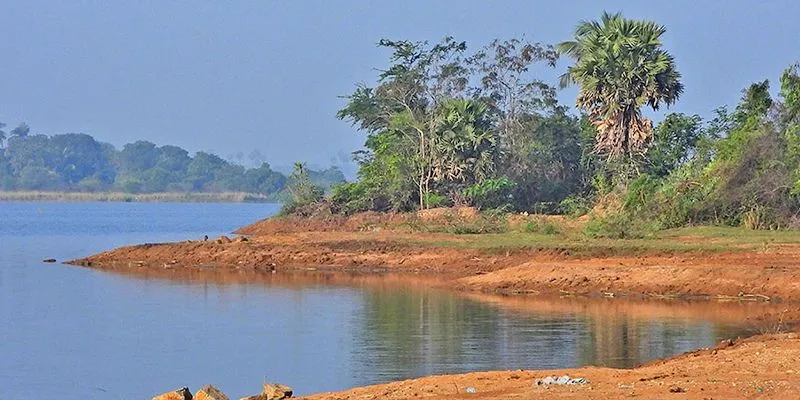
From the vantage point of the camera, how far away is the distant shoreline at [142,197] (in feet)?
502

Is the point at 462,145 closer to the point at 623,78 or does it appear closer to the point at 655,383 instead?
the point at 623,78

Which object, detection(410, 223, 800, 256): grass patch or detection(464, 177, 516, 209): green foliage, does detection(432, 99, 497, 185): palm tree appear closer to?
detection(464, 177, 516, 209): green foliage

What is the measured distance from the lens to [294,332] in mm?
25031

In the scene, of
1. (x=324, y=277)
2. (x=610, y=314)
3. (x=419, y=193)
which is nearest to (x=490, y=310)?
(x=610, y=314)

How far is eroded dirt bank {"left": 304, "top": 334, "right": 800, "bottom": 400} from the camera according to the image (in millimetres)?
12969

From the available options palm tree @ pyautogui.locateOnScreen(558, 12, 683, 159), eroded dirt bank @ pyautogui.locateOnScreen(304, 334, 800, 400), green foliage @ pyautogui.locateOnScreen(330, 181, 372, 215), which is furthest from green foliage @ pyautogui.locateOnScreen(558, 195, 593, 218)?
eroded dirt bank @ pyautogui.locateOnScreen(304, 334, 800, 400)

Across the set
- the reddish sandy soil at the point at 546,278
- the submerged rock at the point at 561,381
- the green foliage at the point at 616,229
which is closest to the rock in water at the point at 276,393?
the reddish sandy soil at the point at 546,278

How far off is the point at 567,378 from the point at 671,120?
133 ft

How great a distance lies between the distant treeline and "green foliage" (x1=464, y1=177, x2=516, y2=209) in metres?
104

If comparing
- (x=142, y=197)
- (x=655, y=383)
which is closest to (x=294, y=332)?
(x=655, y=383)

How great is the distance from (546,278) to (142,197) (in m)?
127

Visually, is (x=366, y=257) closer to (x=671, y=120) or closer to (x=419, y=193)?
(x=419, y=193)

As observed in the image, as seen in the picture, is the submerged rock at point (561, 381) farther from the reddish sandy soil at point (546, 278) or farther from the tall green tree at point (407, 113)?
the tall green tree at point (407, 113)

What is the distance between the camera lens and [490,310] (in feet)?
89.6
